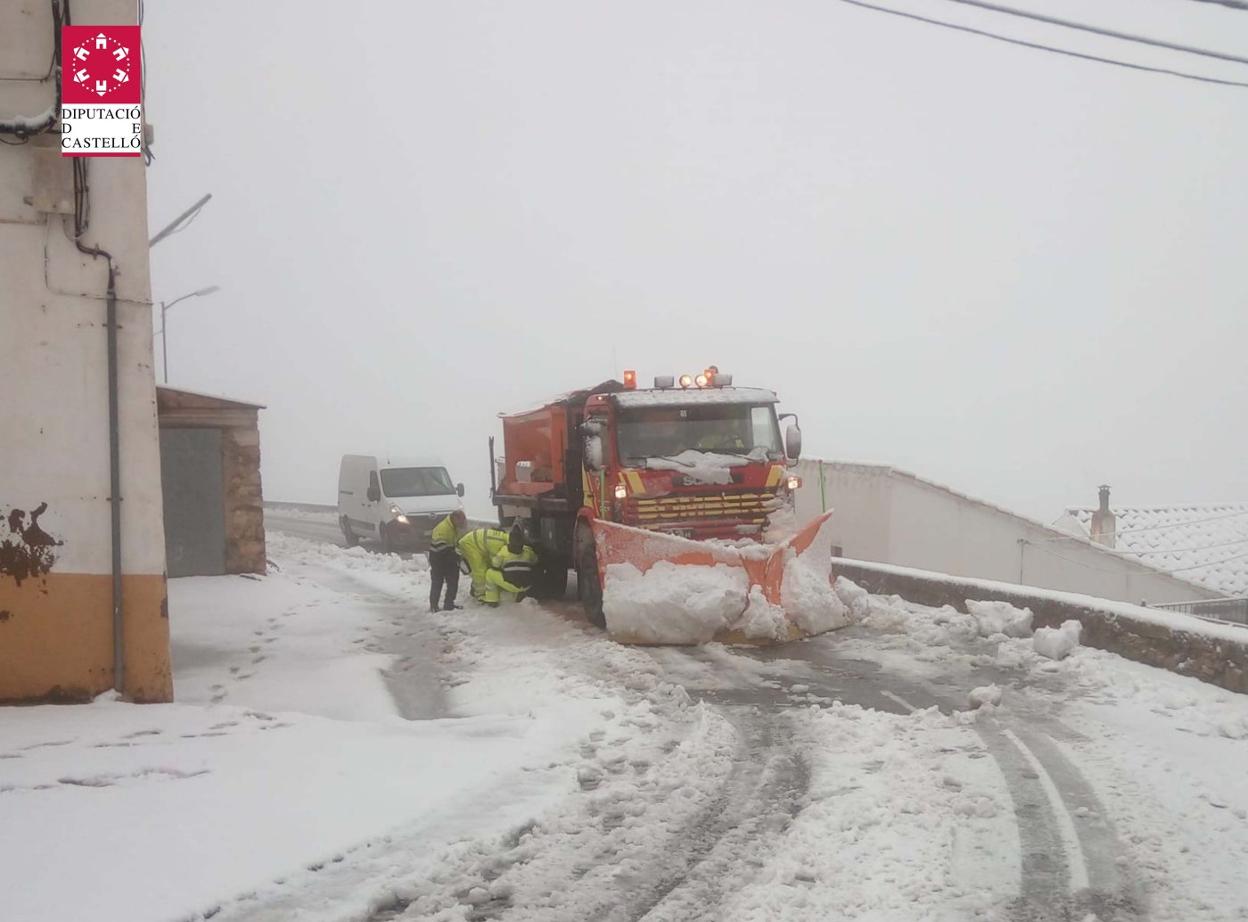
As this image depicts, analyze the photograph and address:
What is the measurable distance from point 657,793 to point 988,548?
1513 centimetres

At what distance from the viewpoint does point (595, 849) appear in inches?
191

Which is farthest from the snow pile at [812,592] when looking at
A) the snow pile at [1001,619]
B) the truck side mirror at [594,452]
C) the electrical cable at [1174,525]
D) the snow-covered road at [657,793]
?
the electrical cable at [1174,525]

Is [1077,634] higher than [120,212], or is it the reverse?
[120,212]

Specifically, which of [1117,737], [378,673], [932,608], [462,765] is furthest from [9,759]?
[932,608]

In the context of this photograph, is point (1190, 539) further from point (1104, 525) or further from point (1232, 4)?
point (1232, 4)

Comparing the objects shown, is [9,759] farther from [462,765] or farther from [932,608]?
[932,608]

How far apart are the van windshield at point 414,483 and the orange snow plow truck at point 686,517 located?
32.4ft

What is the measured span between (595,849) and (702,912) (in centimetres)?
82

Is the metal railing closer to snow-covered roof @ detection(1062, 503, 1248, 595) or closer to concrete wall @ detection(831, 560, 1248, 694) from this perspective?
snow-covered roof @ detection(1062, 503, 1248, 595)

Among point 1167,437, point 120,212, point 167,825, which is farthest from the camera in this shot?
point 1167,437

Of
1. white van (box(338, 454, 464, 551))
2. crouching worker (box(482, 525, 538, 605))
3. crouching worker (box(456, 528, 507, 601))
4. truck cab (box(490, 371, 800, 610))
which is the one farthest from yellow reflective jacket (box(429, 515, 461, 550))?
white van (box(338, 454, 464, 551))

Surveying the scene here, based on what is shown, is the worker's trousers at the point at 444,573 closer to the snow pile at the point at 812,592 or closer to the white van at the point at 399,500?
the snow pile at the point at 812,592

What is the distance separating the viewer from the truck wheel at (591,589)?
11414 mm

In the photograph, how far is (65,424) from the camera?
24.6 ft
